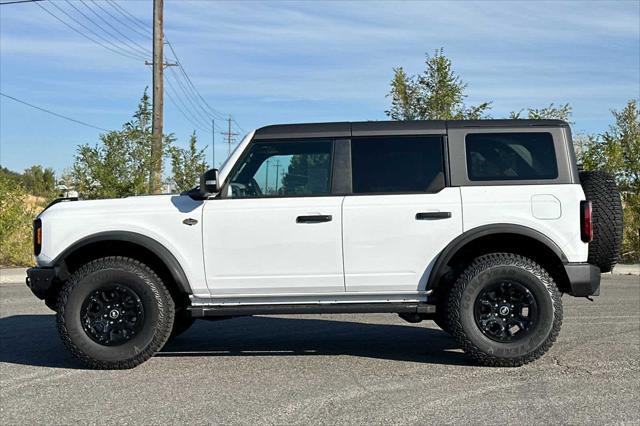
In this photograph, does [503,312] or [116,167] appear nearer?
[503,312]

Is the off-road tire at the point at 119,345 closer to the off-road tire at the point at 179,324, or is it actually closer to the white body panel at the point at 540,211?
the off-road tire at the point at 179,324

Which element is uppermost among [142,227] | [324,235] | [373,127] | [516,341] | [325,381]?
[373,127]

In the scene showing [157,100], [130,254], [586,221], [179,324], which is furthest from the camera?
[157,100]

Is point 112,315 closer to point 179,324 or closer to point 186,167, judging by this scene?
point 179,324

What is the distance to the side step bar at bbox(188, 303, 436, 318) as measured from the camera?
252 inches

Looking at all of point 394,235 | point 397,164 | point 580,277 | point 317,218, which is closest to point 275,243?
point 317,218

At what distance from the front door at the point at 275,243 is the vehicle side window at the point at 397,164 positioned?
32 centimetres

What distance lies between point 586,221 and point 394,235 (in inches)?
61.8

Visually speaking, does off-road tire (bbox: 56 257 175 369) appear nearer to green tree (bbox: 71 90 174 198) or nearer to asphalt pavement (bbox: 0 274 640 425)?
asphalt pavement (bbox: 0 274 640 425)

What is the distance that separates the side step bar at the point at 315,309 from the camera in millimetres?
6410

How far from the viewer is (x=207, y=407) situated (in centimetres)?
518

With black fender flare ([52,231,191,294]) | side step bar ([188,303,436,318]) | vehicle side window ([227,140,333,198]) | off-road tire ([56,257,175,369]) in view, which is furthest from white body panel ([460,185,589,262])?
off-road tire ([56,257,175,369])

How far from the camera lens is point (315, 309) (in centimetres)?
643

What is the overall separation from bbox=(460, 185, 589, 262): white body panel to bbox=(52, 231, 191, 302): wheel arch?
2461mm
